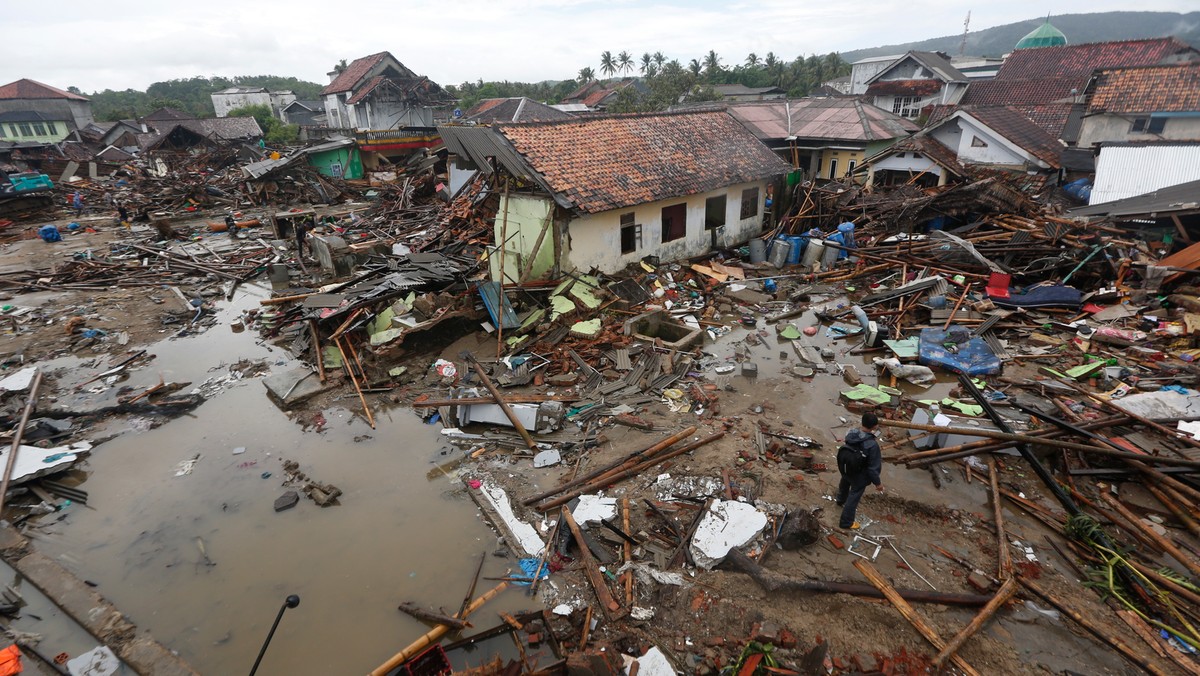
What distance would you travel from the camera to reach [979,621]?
16.8 ft

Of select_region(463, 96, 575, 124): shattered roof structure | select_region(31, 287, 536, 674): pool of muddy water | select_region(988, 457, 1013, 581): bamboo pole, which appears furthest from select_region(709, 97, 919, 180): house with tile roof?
select_region(31, 287, 536, 674): pool of muddy water

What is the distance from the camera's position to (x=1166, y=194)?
14453mm

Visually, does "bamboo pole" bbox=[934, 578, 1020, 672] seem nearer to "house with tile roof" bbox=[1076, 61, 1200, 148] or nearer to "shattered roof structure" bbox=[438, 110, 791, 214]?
"shattered roof structure" bbox=[438, 110, 791, 214]

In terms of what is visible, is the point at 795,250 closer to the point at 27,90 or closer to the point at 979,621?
the point at 979,621

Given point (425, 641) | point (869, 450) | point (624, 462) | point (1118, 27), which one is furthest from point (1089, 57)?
point (1118, 27)

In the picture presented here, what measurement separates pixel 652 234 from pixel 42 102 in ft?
239

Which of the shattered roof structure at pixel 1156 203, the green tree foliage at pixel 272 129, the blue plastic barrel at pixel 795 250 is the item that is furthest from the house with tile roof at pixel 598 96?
the shattered roof structure at pixel 1156 203

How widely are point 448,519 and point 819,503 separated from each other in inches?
204

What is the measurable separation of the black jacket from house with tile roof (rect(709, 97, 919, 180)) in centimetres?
2216

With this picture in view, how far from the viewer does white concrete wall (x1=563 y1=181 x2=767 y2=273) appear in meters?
14.0

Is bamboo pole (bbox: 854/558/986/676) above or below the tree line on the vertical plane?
below

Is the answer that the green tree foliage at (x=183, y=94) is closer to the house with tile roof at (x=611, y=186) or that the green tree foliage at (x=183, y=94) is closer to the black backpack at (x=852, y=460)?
the house with tile roof at (x=611, y=186)

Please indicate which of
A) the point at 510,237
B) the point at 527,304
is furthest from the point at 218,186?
the point at 527,304

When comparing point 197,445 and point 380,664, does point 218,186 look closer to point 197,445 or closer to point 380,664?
point 197,445
